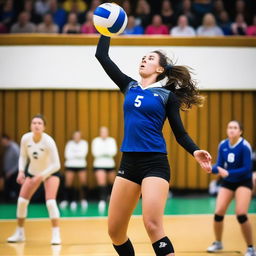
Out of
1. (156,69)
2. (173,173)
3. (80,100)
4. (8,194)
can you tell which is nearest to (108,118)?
(80,100)

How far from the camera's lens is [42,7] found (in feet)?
47.1

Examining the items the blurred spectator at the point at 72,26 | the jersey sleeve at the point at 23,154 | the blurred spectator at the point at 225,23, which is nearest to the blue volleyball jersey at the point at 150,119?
the jersey sleeve at the point at 23,154

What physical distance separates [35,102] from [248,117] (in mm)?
5091

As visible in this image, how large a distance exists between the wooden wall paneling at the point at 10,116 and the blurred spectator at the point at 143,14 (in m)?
3.53

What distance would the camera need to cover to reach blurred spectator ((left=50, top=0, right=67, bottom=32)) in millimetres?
13806

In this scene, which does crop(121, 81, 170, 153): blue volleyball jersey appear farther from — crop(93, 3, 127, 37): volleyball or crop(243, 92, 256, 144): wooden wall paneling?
crop(243, 92, 256, 144): wooden wall paneling

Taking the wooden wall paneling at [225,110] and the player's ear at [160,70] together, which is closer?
the player's ear at [160,70]

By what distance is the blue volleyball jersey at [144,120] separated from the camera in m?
4.66

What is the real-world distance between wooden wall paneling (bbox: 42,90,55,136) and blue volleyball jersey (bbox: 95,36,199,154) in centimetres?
847

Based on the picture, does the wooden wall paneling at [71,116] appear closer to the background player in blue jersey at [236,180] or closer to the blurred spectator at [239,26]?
the blurred spectator at [239,26]

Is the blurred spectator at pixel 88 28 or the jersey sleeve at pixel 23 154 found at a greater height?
the blurred spectator at pixel 88 28

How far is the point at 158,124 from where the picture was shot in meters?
4.74

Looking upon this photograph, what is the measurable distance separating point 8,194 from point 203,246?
6032 mm

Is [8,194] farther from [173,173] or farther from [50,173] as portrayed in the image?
[50,173]
